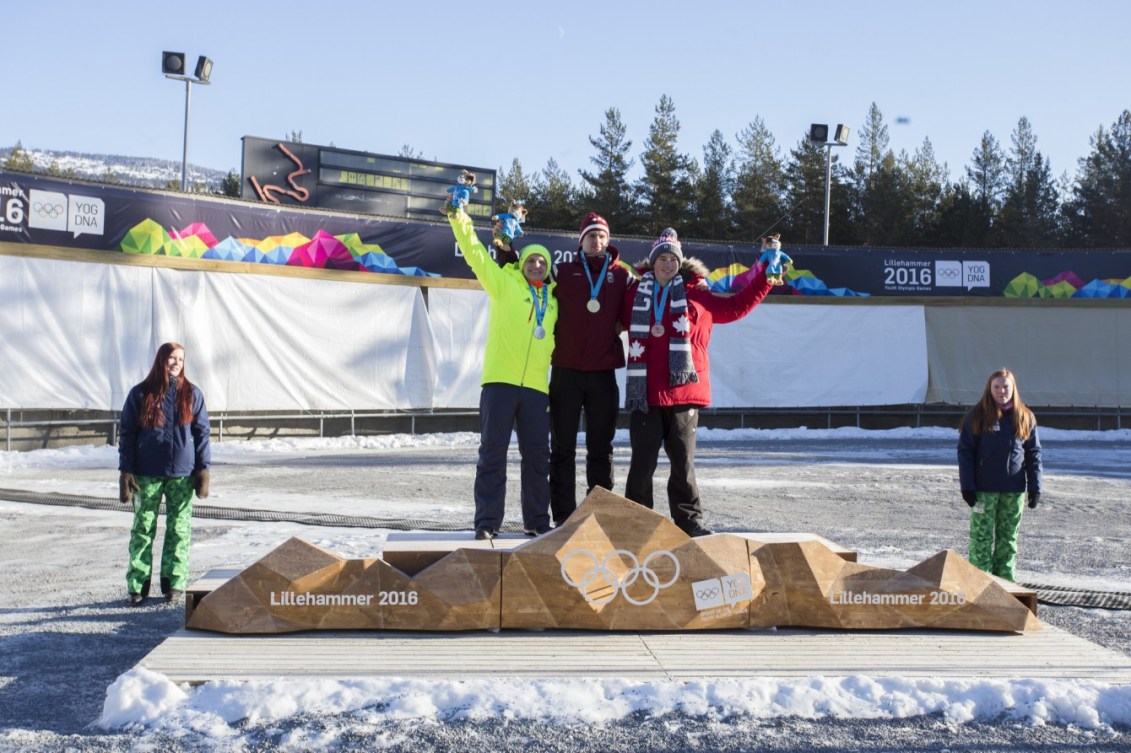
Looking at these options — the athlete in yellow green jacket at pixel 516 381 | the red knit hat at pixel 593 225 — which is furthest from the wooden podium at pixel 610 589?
the red knit hat at pixel 593 225

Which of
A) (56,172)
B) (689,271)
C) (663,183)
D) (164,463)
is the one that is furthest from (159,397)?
(663,183)

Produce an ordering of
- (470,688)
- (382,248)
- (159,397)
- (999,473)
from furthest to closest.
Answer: (382,248) < (999,473) < (159,397) < (470,688)

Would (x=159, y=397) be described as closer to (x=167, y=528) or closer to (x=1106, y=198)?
(x=167, y=528)

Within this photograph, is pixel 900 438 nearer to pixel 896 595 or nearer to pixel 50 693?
pixel 896 595

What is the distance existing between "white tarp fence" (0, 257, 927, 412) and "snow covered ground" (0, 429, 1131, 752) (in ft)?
10.2

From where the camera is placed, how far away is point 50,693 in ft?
13.7

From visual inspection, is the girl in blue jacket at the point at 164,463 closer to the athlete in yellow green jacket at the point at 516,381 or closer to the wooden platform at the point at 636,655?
the wooden platform at the point at 636,655

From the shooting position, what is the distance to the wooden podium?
4.85 m

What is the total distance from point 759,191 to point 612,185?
593cm

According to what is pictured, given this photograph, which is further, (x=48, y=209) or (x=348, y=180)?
(x=348, y=180)

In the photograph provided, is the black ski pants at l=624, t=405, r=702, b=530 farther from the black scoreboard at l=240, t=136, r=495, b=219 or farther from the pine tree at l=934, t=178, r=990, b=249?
the pine tree at l=934, t=178, r=990, b=249

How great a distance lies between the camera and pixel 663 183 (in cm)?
3991

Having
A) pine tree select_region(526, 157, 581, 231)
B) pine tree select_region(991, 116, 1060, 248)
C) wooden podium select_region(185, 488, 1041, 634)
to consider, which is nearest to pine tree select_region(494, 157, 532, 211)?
pine tree select_region(526, 157, 581, 231)

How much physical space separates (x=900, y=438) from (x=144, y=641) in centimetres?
1655
